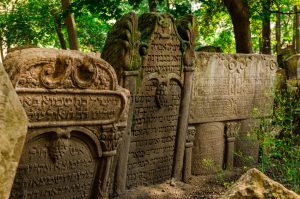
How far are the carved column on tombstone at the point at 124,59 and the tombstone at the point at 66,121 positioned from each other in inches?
19.2

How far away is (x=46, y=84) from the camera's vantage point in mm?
4027

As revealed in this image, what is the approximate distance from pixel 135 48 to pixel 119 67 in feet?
0.97

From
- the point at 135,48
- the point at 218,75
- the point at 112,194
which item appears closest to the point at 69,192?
the point at 112,194

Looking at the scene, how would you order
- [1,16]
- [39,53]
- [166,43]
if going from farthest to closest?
[1,16] < [166,43] < [39,53]

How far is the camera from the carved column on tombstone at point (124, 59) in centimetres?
507

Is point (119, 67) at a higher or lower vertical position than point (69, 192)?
higher

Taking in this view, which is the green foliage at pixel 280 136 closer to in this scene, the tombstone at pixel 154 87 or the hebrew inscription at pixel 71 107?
the tombstone at pixel 154 87

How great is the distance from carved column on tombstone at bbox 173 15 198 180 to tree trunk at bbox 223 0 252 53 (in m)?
3.04

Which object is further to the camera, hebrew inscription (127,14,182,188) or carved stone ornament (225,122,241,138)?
carved stone ornament (225,122,241,138)

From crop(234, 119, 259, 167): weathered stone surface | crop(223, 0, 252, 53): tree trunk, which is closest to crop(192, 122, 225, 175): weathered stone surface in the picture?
crop(234, 119, 259, 167): weathered stone surface

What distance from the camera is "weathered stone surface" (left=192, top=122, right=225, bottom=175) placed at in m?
6.60

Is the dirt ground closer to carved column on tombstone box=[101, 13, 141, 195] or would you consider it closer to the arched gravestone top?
A: carved column on tombstone box=[101, 13, 141, 195]

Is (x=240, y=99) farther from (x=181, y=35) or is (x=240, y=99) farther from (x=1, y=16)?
(x=1, y=16)

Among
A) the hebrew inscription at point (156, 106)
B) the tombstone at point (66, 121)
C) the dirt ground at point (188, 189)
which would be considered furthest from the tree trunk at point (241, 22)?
the tombstone at point (66, 121)
